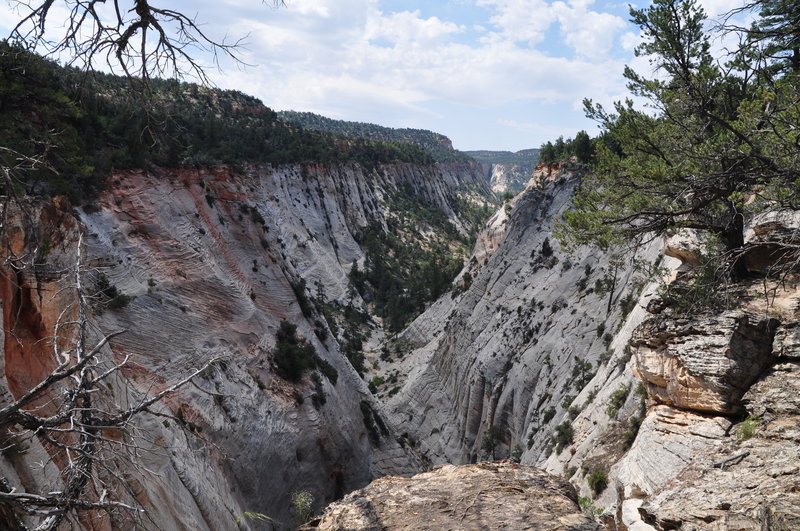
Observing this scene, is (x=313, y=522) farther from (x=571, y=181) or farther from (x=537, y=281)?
(x=571, y=181)

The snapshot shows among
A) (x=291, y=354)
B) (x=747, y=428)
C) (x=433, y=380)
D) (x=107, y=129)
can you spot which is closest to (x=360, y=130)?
(x=433, y=380)

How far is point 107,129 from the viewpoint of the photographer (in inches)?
1053

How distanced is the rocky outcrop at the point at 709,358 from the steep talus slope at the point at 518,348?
415 inches

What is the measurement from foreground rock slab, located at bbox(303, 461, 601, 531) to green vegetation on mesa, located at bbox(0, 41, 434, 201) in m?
5.01

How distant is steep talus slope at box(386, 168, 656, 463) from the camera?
25141 millimetres

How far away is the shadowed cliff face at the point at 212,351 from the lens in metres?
14.2

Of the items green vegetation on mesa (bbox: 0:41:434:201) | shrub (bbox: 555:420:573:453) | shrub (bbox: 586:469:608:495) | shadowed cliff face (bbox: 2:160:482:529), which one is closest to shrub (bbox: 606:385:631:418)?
shrub (bbox: 586:469:608:495)

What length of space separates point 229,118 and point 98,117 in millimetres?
44703

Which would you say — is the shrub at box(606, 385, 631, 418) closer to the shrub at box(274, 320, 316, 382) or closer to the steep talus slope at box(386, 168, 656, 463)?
the steep talus slope at box(386, 168, 656, 463)

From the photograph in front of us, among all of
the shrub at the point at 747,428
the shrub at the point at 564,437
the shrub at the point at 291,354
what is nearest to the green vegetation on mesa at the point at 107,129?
the shrub at the point at 747,428

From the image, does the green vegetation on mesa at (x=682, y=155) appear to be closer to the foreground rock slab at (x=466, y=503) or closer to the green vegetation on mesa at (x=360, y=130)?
the foreground rock slab at (x=466, y=503)

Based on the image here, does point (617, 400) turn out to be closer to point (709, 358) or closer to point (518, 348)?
point (709, 358)

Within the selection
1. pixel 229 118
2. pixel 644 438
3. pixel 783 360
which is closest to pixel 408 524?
pixel 644 438

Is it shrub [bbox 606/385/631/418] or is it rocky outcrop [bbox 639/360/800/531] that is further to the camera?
shrub [bbox 606/385/631/418]
